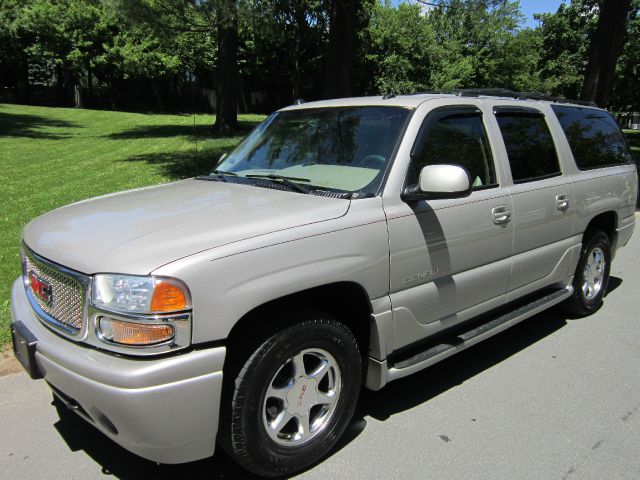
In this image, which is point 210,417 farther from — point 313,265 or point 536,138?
point 536,138

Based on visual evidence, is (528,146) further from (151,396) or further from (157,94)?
(157,94)

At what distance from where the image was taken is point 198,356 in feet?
7.81

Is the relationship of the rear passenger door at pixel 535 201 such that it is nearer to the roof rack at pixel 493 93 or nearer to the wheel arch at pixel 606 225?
the roof rack at pixel 493 93

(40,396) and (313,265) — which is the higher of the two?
(313,265)

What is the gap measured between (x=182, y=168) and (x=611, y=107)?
36768 mm

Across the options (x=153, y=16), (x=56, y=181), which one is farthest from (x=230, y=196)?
(x=153, y=16)

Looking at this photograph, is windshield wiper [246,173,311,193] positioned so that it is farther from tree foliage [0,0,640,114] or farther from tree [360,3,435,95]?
tree [360,3,435,95]

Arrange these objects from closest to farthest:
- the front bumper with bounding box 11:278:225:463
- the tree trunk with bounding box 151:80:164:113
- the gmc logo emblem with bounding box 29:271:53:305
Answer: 1. the front bumper with bounding box 11:278:225:463
2. the gmc logo emblem with bounding box 29:271:53:305
3. the tree trunk with bounding box 151:80:164:113

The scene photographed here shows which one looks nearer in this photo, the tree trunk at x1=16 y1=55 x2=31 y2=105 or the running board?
the running board

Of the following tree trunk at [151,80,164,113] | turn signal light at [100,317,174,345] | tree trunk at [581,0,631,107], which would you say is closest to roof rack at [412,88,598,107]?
turn signal light at [100,317,174,345]

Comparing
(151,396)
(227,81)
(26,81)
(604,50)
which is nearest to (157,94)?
(26,81)

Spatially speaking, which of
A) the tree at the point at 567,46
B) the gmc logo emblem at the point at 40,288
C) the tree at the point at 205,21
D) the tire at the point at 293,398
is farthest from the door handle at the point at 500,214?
the tree at the point at 567,46

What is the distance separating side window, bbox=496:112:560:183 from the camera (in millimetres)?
4047

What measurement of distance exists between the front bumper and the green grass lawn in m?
2.32
